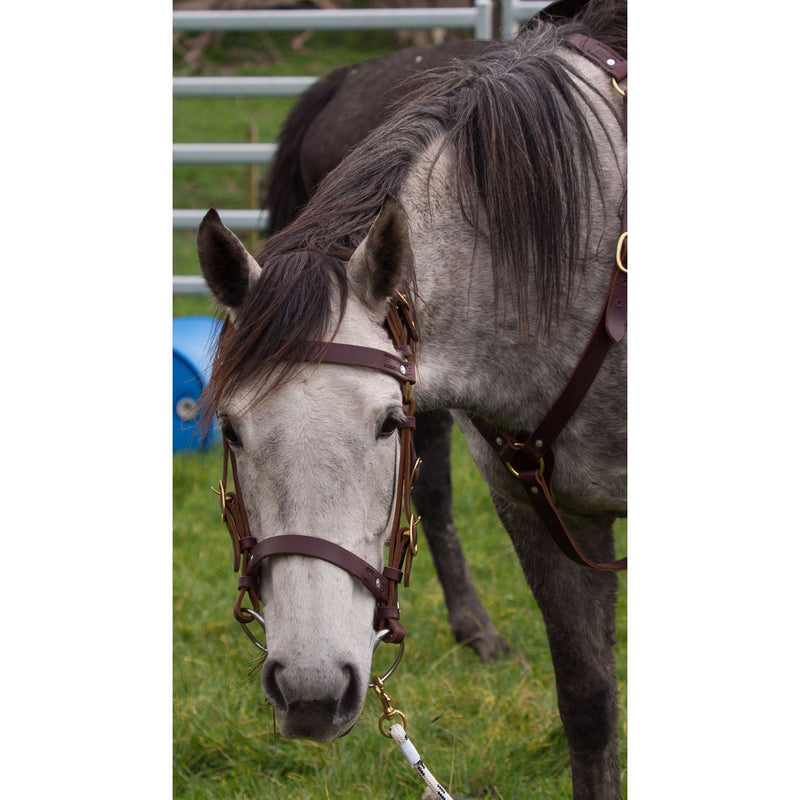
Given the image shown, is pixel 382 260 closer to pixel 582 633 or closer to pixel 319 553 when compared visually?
pixel 319 553

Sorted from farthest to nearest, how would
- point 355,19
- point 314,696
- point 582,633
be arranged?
point 355,19 → point 582,633 → point 314,696

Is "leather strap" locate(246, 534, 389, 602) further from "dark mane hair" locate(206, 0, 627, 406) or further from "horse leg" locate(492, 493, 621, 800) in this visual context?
"horse leg" locate(492, 493, 621, 800)

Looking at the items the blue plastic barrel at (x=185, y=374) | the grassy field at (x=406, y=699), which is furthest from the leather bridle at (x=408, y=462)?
the blue plastic barrel at (x=185, y=374)

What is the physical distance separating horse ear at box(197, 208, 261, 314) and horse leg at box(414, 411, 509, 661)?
1.99 metres

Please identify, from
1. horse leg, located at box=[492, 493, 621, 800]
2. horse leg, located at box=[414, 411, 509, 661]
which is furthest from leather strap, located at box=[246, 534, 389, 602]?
horse leg, located at box=[414, 411, 509, 661]

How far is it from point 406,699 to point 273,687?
1607mm

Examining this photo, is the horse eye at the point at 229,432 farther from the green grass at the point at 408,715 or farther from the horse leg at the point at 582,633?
the horse leg at the point at 582,633

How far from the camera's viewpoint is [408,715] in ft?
9.96

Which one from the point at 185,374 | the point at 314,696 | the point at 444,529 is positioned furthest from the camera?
the point at 185,374

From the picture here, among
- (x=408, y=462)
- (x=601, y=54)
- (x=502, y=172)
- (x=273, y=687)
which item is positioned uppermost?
(x=601, y=54)

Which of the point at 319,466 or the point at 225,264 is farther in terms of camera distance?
the point at 225,264

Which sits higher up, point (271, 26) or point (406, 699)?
point (271, 26)

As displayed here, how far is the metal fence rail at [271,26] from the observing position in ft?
20.5

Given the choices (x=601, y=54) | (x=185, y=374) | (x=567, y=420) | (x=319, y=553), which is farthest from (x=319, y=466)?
(x=185, y=374)
